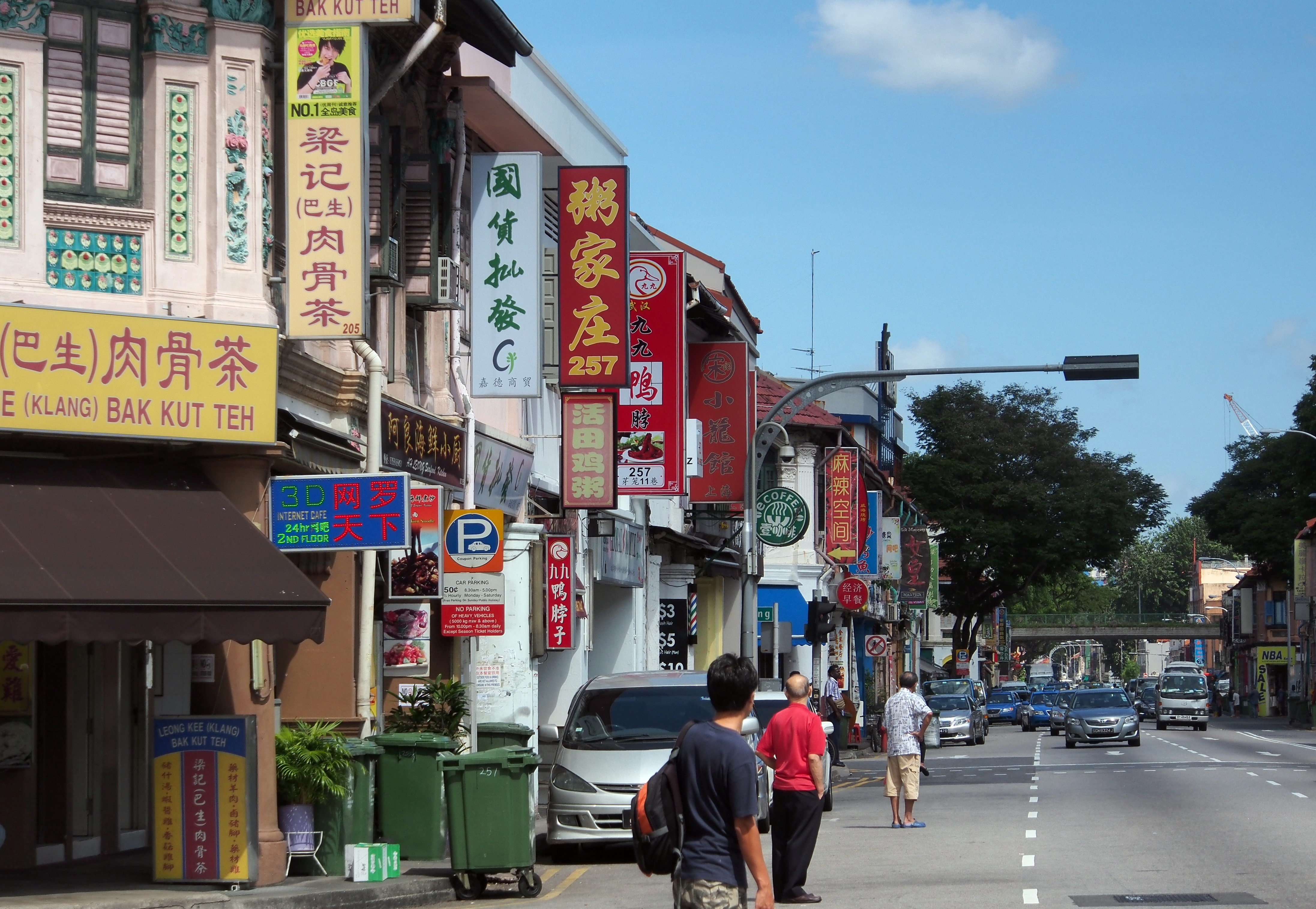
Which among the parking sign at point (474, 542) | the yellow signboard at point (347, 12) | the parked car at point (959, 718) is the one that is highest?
the yellow signboard at point (347, 12)

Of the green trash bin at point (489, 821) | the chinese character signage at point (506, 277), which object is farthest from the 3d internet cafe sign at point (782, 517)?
the green trash bin at point (489, 821)

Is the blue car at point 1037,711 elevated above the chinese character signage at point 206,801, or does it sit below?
below

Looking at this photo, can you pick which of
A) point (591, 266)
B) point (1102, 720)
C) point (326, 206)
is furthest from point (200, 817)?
point (1102, 720)

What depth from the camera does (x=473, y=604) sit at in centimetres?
1911

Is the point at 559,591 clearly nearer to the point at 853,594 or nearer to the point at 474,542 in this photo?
the point at 474,542

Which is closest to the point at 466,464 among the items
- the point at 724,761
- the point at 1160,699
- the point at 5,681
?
the point at 5,681

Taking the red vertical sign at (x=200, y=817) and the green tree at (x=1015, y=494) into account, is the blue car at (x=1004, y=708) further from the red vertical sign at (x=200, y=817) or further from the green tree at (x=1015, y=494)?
the red vertical sign at (x=200, y=817)

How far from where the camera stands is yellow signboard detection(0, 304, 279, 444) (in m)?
12.9

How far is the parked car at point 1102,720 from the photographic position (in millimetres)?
43844

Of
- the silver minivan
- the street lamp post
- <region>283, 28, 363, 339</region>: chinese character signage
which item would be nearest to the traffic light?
the street lamp post

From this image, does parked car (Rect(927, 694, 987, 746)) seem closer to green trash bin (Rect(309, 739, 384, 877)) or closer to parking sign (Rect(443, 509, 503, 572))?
parking sign (Rect(443, 509, 503, 572))

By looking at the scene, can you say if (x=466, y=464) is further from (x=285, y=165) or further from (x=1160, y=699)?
(x=1160, y=699)

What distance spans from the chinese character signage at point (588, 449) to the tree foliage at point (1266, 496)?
4724cm

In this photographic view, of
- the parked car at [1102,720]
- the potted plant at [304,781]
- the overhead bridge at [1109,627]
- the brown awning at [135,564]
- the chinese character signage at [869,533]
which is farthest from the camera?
the overhead bridge at [1109,627]
